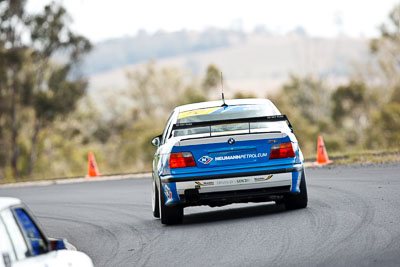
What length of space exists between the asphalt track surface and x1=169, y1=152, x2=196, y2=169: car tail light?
82 cm

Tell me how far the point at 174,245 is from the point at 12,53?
112 feet

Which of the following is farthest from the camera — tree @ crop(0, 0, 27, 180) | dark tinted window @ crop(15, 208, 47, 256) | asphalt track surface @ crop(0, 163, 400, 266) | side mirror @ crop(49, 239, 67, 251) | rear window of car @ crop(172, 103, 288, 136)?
tree @ crop(0, 0, 27, 180)

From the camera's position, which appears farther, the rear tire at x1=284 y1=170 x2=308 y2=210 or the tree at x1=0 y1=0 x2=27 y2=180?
the tree at x1=0 y1=0 x2=27 y2=180

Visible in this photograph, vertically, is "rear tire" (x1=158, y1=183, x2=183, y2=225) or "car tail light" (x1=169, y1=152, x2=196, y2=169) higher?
"car tail light" (x1=169, y1=152, x2=196, y2=169)

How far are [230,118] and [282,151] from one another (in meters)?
1.09

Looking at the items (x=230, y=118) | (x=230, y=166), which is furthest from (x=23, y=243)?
(x=230, y=118)

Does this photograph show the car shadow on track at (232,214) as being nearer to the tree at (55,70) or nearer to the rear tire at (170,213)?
the rear tire at (170,213)

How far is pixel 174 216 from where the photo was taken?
10.2 metres

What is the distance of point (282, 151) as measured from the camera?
960 cm

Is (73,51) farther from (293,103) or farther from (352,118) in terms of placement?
(293,103)

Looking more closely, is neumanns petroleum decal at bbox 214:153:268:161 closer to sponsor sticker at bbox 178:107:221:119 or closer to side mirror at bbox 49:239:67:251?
sponsor sticker at bbox 178:107:221:119

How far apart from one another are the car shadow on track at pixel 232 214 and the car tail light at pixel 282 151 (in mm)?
1130

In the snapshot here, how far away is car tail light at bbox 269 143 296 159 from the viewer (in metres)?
9.58

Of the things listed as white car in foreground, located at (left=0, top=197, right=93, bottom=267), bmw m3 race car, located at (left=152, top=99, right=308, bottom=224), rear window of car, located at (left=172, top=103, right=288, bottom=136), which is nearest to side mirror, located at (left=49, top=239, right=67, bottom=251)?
white car in foreground, located at (left=0, top=197, right=93, bottom=267)
